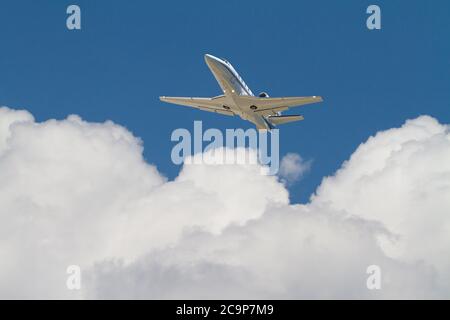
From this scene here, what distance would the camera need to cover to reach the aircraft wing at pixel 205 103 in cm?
16375

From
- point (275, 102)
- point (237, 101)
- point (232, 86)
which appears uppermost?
point (232, 86)

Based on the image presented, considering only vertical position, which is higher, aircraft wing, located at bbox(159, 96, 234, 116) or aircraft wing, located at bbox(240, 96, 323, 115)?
aircraft wing, located at bbox(159, 96, 234, 116)

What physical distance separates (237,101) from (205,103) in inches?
418

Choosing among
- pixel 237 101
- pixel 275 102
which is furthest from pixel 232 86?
pixel 275 102

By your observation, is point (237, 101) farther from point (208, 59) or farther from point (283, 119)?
point (283, 119)

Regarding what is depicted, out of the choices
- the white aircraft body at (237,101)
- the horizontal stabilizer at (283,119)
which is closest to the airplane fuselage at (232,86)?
the white aircraft body at (237,101)

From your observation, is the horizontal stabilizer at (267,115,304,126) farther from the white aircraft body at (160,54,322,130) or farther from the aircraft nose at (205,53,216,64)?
the aircraft nose at (205,53,216,64)

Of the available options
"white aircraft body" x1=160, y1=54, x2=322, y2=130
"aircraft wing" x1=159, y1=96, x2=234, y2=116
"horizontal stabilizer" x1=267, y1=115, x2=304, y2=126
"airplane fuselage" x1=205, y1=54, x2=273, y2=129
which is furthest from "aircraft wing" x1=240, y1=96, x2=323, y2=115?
"horizontal stabilizer" x1=267, y1=115, x2=304, y2=126

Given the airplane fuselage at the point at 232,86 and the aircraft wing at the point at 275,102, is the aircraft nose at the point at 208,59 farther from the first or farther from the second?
the aircraft wing at the point at 275,102

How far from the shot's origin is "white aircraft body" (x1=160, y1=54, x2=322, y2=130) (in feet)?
511

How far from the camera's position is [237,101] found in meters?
159
